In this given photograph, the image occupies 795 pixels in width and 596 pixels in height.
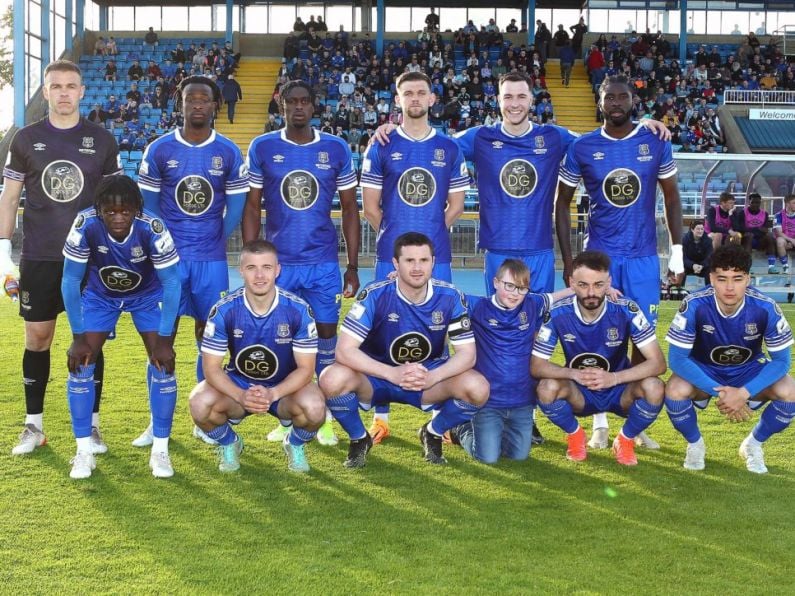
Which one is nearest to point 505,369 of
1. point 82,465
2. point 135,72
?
point 82,465

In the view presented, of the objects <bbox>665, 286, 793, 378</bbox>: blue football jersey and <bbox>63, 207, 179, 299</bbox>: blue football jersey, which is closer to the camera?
<bbox>63, 207, 179, 299</bbox>: blue football jersey

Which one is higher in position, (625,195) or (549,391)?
(625,195)

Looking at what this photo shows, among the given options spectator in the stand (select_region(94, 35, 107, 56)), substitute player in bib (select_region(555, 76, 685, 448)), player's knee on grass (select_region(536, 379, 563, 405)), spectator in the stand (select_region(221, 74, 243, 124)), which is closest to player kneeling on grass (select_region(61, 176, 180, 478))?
player's knee on grass (select_region(536, 379, 563, 405))

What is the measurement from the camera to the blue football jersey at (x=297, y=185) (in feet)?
17.7

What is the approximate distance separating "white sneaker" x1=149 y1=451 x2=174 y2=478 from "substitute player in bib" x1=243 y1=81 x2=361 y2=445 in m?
0.83

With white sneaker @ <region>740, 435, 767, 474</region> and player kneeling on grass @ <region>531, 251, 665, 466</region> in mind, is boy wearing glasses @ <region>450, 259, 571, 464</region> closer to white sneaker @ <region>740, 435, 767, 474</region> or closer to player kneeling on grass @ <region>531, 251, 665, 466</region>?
player kneeling on grass @ <region>531, 251, 665, 466</region>

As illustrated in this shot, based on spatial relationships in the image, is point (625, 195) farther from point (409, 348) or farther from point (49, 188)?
point (49, 188)

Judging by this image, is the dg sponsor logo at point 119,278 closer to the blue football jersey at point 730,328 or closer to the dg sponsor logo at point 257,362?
the dg sponsor logo at point 257,362

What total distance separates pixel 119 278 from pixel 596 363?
246cm

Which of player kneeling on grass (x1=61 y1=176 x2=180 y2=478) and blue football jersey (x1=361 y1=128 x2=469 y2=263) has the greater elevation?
blue football jersey (x1=361 y1=128 x2=469 y2=263)

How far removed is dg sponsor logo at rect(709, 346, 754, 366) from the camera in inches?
193

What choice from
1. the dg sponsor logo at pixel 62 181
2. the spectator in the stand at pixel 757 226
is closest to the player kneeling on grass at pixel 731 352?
the dg sponsor logo at pixel 62 181

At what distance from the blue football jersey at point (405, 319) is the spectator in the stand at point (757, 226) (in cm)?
1032

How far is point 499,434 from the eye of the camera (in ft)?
16.6
